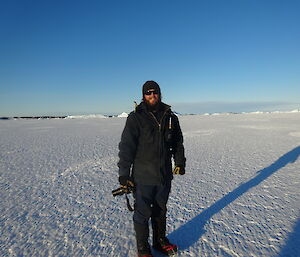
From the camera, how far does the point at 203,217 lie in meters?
3.21

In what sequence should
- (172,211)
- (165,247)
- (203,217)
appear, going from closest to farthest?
(165,247), (203,217), (172,211)

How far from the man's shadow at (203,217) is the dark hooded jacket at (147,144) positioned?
0.90 meters

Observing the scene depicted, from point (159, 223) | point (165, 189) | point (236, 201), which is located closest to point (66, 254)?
point (159, 223)

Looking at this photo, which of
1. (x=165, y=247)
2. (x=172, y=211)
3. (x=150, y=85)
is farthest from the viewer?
(x=172, y=211)

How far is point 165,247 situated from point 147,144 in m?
1.17

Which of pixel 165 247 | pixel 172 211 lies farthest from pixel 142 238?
pixel 172 211

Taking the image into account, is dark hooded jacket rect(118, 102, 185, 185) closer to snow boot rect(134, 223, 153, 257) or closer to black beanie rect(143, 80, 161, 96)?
black beanie rect(143, 80, 161, 96)

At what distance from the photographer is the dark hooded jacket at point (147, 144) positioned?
219 cm

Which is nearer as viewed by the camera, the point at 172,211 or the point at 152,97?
the point at 152,97

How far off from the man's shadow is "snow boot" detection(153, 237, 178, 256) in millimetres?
155

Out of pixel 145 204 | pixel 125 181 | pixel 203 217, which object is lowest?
pixel 203 217

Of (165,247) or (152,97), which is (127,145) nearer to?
(152,97)

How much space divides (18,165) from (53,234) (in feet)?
13.8

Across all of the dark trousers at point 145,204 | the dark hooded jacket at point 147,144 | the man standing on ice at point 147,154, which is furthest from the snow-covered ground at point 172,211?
the dark hooded jacket at point 147,144
